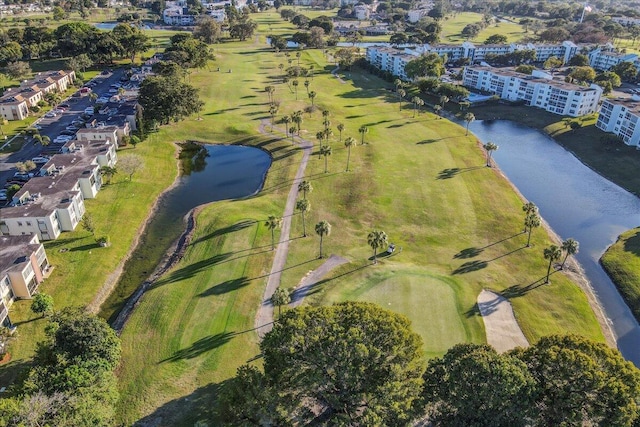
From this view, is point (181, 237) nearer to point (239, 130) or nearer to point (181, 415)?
point (181, 415)

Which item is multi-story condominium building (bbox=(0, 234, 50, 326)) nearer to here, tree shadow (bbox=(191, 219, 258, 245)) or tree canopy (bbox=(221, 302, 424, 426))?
tree shadow (bbox=(191, 219, 258, 245))

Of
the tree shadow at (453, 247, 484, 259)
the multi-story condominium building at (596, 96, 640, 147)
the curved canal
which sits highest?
the multi-story condominium building at (596, 96, 640, 147)

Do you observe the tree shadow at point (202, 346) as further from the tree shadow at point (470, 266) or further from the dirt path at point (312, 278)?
the tree shadow at point (470, 266)

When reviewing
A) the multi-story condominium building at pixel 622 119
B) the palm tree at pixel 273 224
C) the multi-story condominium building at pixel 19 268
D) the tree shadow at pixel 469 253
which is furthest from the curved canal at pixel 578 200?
the multi-story condominium building at pixel 19 268

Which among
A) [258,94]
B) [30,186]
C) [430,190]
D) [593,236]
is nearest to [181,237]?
[30,186]

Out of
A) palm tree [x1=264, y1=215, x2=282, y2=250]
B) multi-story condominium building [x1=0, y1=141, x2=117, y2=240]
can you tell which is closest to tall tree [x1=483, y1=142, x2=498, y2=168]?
palm tree [x1=264, y1=215, x2=282, y2=250]
